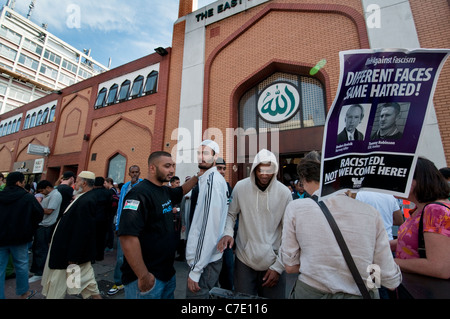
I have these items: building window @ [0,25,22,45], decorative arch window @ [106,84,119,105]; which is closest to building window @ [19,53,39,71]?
building window @ [0,25,22,45]

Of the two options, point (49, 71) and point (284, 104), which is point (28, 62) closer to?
point (49, 71)

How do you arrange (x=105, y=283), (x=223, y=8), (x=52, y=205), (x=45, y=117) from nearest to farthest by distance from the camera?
(x=105, y=283) → (x=52, y=205) → (x=223, y=8) → (x=45, y=117)

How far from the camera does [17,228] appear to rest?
2.99 metres

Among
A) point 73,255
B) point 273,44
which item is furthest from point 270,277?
point 273,44

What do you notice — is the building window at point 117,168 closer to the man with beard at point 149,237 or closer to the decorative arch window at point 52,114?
the decorative arch window at point 52,114

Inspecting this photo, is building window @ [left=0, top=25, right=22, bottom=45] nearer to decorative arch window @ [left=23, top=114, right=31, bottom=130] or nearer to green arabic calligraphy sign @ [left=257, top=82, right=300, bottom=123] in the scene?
decorative arch window @ [left=23, top=114, right=31, bottom=130]

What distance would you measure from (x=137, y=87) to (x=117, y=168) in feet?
14.8

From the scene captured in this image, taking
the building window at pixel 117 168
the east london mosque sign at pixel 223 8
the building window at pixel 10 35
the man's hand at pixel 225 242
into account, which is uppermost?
the building window at pixel 10 35

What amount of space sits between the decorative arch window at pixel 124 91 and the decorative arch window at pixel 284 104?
6967 millimetres

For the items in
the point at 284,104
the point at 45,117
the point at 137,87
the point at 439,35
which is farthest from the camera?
the point at 45,117

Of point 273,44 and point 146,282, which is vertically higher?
point 273,44

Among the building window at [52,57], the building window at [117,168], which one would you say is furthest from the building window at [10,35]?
the building window at [117,168]

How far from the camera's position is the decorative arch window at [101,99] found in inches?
483
